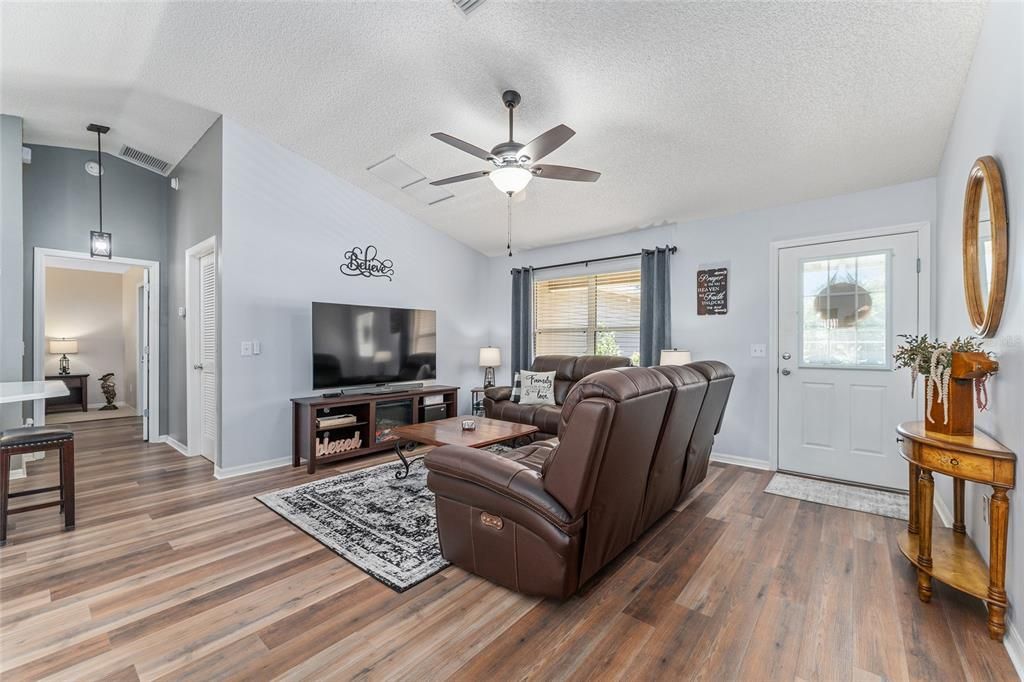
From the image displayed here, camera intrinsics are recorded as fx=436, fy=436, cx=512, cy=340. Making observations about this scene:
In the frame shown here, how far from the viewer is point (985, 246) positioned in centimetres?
211

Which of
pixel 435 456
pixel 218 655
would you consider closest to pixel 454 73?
pixel 435 456

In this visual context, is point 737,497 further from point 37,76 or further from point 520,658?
point 37,76

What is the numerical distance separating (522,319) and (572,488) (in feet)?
14.2

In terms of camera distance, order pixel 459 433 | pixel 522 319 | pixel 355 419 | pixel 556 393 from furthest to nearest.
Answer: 1. pixel 522 319
2. pixel 556 393
3. pixel 355 419
4. pixel 459 433

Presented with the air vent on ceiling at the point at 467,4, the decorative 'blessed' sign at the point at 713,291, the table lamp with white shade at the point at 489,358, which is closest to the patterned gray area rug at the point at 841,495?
the decorative 'blessed' sign at the point at 713,291

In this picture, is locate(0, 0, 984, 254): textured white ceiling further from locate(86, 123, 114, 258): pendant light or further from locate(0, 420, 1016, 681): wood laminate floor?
locate(0, 420, 1016, 681): wood laminate floor

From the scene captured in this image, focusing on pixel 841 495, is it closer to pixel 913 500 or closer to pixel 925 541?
pixel 913 500

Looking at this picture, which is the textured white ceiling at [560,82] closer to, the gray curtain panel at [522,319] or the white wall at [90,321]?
the gray curtain panel at [522,319]

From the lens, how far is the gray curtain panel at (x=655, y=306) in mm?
4738

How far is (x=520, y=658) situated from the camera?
1.66 metres

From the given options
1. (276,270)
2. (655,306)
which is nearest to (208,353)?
(276,270)

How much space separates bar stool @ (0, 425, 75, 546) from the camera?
2592 millimetres

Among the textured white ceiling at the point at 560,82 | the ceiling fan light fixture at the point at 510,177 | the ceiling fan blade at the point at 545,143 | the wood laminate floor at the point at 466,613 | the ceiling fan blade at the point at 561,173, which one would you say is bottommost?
the wood laminate floor at the point at 466,613

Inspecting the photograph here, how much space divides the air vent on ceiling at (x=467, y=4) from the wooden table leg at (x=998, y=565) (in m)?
3.33
